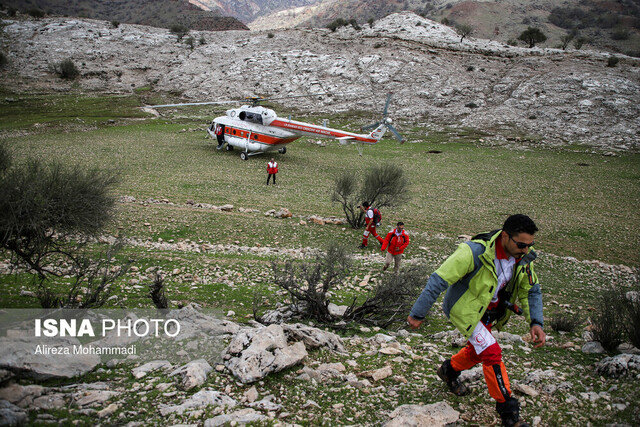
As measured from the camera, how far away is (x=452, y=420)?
13.8 feet

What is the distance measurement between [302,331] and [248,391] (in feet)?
5.14

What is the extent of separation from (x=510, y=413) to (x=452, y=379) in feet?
2.73

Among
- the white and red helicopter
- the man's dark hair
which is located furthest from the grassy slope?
the man's dark hair

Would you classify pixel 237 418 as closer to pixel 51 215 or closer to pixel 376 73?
pixel 51 215

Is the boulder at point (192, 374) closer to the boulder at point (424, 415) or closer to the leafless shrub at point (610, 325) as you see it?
the boulder at point (424, 415)

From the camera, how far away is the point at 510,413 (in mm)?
4027

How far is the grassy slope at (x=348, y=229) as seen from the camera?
4590 millimetres

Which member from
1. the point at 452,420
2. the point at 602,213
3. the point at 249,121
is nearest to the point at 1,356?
the point at 452,420

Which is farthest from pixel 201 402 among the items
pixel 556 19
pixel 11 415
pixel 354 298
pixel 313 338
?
pixel 556 19

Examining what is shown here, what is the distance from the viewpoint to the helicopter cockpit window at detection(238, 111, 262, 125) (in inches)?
1176

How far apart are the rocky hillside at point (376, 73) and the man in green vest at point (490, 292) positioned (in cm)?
4063

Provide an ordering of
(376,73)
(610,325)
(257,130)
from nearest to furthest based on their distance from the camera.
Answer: (610,325)
(257,130)
(376,73)

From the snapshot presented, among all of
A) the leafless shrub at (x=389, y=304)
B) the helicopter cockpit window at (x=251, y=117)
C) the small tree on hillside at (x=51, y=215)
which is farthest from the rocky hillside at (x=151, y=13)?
the leafless shrub at (x=389, y=304)

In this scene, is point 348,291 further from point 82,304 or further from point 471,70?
point 471,70
